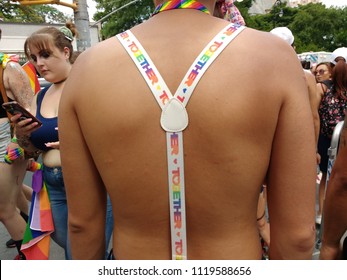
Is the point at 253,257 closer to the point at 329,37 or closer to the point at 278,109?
the point at 278,109

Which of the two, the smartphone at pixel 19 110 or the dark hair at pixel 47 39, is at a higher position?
the dark hair at pixel 47 39

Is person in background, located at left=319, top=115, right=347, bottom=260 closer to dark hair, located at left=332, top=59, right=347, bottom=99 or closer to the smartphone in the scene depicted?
the smartphone

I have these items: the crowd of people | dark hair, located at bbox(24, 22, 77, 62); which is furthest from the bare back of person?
dark hair, located at bbox(24, 22, 77, 62)

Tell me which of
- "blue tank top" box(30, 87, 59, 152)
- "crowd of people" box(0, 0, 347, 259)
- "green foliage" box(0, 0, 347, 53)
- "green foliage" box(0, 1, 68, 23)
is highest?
"crowd of people" box(0, 0, 347, 259)

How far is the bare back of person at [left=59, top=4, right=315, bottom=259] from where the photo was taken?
964 mm

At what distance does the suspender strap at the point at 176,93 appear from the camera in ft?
3.14

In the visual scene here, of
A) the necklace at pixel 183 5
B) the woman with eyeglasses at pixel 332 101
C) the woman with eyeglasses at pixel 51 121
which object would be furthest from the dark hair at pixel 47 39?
the woman with eyeglasses at pixel 332 101

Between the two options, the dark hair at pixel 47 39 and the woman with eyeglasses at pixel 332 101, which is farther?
the woman with eyeglasses at pixel 332 101

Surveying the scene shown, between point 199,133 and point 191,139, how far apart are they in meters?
0.03

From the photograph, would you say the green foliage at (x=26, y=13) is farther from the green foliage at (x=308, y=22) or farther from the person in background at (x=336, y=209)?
the person in background at (x=336, y=209)

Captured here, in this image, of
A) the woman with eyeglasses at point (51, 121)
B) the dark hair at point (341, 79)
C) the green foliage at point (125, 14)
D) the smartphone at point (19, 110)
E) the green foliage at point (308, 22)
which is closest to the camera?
the smartphone at point (19, 110)

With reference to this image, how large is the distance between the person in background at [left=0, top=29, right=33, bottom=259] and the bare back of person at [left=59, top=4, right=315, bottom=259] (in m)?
1.64

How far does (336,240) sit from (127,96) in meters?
0.96

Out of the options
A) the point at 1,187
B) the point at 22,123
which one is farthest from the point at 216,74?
the point at 1,187
